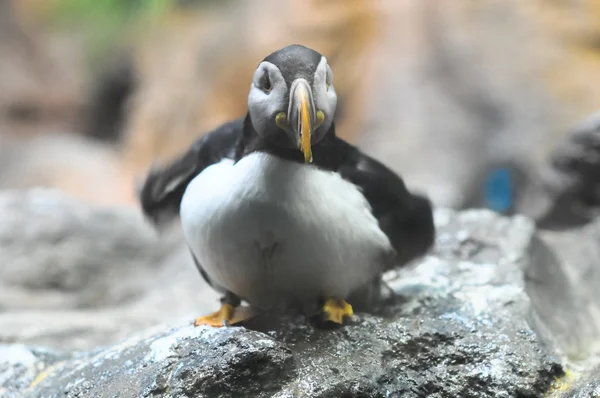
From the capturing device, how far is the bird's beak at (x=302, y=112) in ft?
4.06

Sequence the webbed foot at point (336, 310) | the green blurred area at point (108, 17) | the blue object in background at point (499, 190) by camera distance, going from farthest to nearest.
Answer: the green blurred area at point (108, 17)
the blue object in background at point (499, 190)
the webbed foot at point (336, 310)

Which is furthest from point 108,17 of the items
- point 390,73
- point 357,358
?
point 357,358

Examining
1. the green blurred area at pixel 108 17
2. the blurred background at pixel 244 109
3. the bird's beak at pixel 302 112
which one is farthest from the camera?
the green blurred area at pixel 108 17

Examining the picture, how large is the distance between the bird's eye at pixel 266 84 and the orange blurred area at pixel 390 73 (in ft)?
7.23

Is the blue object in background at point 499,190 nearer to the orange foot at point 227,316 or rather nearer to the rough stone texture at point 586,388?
the rough stone texture at point 586,388

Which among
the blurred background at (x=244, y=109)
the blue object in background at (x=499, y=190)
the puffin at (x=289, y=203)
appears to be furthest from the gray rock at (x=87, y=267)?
the blue object in background at (x=499, y=190)

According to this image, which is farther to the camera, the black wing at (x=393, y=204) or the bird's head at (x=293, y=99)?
the black wing at (x=393, y=204)

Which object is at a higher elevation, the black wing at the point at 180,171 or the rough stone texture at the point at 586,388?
the black wing at the point at 180,171

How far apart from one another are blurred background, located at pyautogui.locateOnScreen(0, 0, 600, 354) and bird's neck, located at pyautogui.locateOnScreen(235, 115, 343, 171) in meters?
1.31

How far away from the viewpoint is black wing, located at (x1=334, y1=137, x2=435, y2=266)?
5.23 ft

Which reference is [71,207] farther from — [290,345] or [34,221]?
[290,345]

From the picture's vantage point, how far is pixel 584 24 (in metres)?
4.39

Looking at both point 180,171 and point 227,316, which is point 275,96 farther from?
point 227,316

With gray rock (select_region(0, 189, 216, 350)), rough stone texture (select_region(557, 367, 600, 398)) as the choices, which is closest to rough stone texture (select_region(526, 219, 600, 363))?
rough stone texture (select_region(557, 367, 600, 398))
